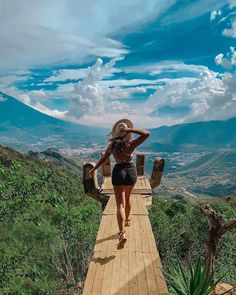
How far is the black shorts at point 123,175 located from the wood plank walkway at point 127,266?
116 centimetres

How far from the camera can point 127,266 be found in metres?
6.14

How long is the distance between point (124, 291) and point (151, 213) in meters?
30.6

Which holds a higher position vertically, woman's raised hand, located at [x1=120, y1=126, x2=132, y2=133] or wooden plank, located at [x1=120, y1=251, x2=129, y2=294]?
woman's raised hand, located at [x1=120, y1=126, x2=132, y2=133]

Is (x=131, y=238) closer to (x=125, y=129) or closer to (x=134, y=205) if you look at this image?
(x=125, y=129)

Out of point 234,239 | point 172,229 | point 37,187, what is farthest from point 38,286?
point 37,187

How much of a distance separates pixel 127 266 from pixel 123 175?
7.04 ft

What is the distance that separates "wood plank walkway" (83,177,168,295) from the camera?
17.5 feet

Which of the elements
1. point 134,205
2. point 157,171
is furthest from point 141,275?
point 157,171

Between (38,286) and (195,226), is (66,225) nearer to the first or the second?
(38,286)

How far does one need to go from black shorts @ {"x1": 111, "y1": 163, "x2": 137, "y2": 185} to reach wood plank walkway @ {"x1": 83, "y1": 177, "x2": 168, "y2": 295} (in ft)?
3.82

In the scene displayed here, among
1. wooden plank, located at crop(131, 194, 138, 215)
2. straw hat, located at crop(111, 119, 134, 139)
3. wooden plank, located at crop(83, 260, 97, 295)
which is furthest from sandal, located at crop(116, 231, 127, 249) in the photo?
wooden plank, located at crop(131, 194, 138, 215)

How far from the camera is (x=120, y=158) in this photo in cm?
779

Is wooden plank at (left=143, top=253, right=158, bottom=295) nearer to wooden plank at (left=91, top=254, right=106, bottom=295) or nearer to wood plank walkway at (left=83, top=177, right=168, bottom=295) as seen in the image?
wood plank walkway at (left=83, top=177, right=168, bottom=295)

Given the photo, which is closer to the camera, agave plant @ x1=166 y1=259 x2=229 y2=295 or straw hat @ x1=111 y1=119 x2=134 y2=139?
agave plant @ x1=166 y1=259 x2=229 y2=295
